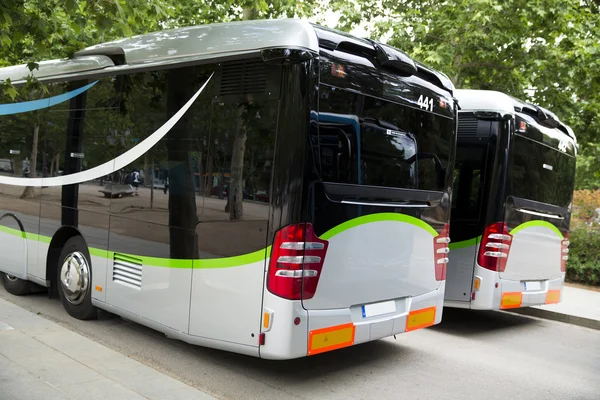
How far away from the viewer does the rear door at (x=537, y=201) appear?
779 centimetres

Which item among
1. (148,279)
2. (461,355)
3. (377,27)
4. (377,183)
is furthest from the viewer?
(377,27)

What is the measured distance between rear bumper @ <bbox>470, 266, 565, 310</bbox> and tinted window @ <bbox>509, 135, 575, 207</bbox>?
110 cm

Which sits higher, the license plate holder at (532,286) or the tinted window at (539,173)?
the tinted window at (539,173)

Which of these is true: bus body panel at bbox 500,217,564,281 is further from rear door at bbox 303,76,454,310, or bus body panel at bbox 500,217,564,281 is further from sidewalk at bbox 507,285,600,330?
rear door at bbox 303,76,454,310

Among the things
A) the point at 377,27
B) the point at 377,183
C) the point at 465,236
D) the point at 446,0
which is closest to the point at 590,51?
the point at 446,0

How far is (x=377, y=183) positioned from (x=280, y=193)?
1046 millimetres

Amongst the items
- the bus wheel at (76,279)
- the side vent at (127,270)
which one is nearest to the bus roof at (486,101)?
the side vent at (127,270)

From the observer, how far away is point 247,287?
4.95 meters

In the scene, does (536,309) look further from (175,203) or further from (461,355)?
(175,203)

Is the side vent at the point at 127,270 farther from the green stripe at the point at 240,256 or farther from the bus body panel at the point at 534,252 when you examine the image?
the bus body panel at the point at 534,252

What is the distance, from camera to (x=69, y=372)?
4.95 metres

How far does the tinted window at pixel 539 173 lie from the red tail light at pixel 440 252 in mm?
1790

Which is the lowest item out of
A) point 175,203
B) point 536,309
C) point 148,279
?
point 536,309

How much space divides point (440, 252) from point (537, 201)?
254 cm
